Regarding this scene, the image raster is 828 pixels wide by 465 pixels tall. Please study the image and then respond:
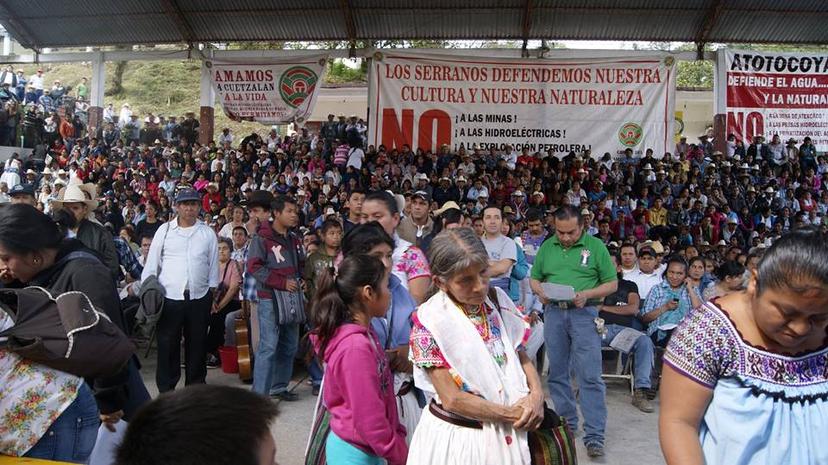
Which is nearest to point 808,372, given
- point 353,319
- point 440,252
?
point 440,252

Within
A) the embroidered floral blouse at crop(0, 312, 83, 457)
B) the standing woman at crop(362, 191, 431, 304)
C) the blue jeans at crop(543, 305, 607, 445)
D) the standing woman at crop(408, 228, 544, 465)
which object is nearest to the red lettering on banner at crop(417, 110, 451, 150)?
the blue jeans at crop(543, 305, 607, 445)

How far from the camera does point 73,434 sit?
225 cm

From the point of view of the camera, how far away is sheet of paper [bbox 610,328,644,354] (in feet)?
20.3

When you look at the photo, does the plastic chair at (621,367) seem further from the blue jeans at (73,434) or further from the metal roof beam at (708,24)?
the metal roof beam at (708,24)

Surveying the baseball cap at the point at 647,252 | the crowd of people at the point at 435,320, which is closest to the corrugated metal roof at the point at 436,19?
the crowd of people at the point at 435,320

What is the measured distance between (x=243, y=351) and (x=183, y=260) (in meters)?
1.25

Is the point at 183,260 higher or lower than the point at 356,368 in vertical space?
higher

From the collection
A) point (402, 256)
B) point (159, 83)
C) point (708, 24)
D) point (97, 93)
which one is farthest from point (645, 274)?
point (159, 83)

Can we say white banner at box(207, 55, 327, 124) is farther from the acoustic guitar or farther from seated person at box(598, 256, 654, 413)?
seated person at box(598, 256, 654, 413)

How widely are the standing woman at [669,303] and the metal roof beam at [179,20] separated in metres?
11.3

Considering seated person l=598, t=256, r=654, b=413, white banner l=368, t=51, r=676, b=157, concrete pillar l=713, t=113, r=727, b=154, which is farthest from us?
concrete pillar l=713, t=113, r=727, b=154

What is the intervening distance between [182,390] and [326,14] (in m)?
13.4

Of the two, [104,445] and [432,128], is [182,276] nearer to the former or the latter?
[104,445]

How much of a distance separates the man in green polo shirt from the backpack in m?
3.17
